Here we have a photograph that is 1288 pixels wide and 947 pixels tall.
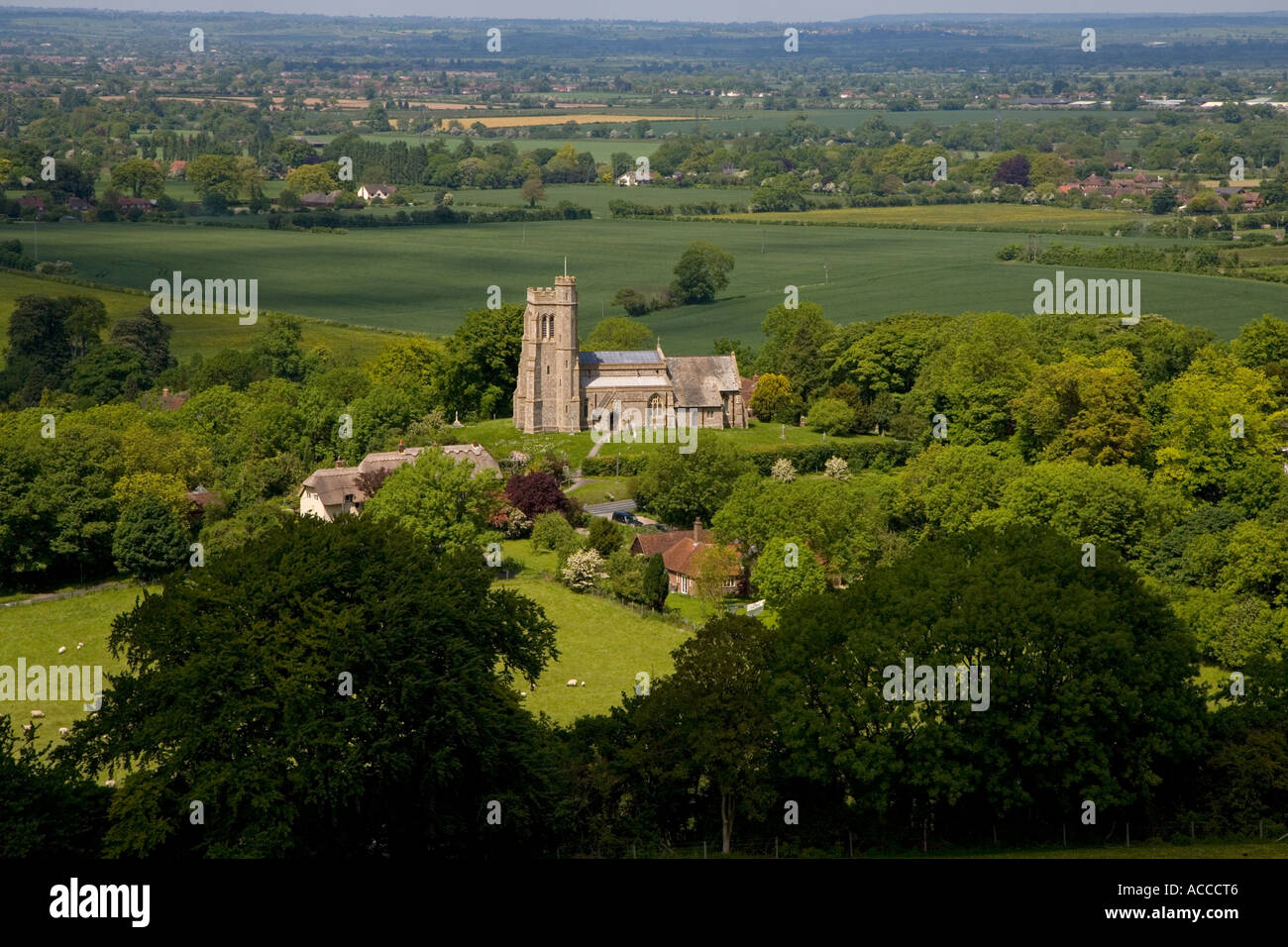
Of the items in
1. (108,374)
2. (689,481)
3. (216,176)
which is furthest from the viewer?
(216,176)

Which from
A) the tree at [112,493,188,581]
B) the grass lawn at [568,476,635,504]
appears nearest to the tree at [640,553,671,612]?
the grass lawn at [568,476,635,504]

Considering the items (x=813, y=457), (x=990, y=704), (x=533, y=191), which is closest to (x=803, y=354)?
(x=813, y=457)

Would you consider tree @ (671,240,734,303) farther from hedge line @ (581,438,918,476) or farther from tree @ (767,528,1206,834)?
tree @ (767,528,1206,834)

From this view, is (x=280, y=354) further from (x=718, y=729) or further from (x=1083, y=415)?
(x=718, y=729)

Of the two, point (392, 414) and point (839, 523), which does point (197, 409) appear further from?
point (839, 523)

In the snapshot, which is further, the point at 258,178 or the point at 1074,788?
the point at 258,178

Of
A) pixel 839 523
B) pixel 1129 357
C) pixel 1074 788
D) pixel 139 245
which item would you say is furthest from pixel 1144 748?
pixel 139 245
